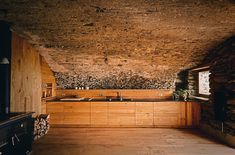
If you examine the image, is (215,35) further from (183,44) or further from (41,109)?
(41,109)

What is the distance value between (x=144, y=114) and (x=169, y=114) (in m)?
0.76

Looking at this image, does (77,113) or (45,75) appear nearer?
(45,75)

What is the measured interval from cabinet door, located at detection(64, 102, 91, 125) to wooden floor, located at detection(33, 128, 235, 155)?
314 millimetres

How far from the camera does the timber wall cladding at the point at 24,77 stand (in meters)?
4.57

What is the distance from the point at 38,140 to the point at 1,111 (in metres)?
1.57

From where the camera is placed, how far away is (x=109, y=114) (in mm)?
6438

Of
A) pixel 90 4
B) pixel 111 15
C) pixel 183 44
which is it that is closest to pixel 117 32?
pixel 111 15

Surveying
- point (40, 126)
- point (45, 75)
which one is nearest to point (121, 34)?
point (45, 75)

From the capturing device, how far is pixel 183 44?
5.21 metres

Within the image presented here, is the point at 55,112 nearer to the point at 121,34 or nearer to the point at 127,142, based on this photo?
the point at 127,142

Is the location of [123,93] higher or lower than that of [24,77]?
lower

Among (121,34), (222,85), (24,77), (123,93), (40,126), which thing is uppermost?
(121,34)

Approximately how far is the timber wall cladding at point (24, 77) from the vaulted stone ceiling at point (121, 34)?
271mm

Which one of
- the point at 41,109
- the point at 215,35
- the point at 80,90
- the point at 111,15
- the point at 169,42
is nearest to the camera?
the point at 111,15
